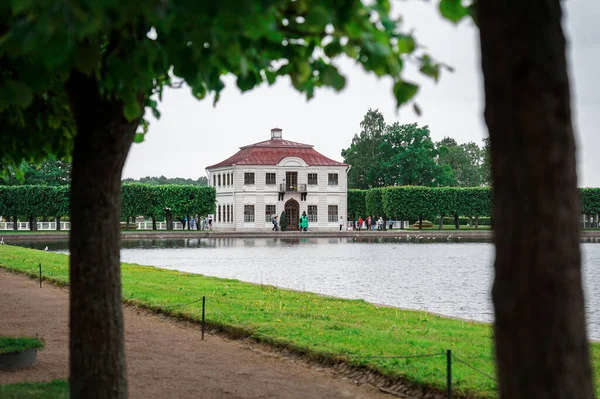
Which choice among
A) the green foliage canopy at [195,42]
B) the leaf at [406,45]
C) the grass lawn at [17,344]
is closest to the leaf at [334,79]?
the green foliage canopy at [195,42]

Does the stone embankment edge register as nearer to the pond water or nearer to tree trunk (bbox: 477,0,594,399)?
the pond water

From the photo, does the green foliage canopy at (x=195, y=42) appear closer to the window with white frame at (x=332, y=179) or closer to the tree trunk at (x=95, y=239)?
the tree trunk at (x=95, y=239)

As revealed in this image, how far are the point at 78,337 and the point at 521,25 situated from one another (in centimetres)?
349

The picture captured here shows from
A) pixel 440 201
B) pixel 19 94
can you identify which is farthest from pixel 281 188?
pixel 19 94

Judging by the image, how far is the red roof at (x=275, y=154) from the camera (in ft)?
225

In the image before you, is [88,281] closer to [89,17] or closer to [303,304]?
[89,17]

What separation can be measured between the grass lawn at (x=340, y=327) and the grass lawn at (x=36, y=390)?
132 inches

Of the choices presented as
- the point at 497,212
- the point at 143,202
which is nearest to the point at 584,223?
the point at 143,202

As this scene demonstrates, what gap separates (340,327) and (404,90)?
314 inches

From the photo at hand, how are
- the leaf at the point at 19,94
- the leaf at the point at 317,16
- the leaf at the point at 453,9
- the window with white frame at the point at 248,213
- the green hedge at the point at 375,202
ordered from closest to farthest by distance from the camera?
the leaf at the point at 317,16, the leaf at the point at 453,9, the leaf at the point at 19,94, the window with white frame at the point at 248,213, the green hedge at the point at 375,202

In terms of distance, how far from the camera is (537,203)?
8.71 feet

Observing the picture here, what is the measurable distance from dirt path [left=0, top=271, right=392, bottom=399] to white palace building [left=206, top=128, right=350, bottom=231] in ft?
181

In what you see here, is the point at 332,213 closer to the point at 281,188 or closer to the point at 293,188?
the point at 293,188

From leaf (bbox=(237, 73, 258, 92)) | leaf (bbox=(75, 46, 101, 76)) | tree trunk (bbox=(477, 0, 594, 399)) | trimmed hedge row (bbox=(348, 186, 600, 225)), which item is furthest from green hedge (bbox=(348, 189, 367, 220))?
tree trunk (bbox=(477, 0, 594, 399))
